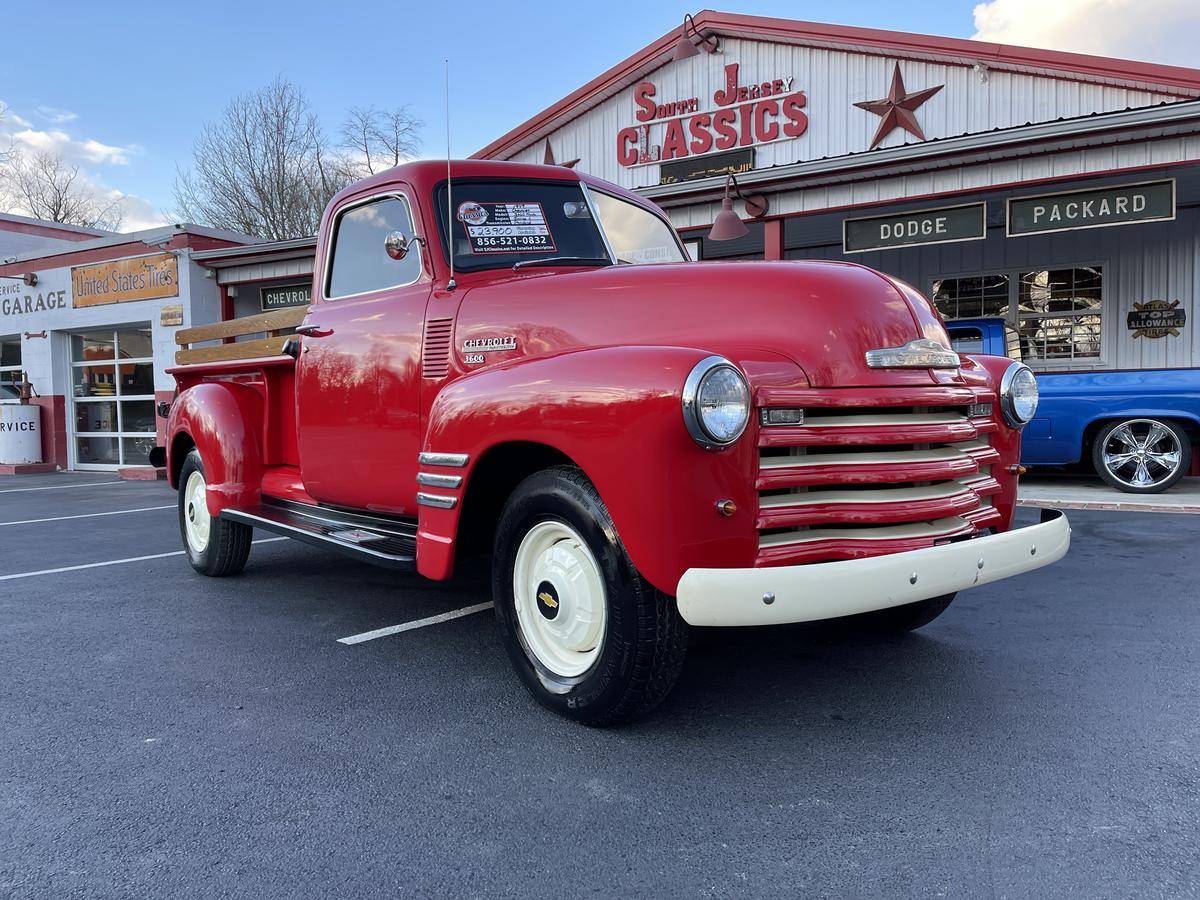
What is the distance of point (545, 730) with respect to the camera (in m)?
→ 2.86

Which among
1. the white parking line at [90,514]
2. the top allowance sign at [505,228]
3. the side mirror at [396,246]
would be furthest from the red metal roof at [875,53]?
the side mirror at [396,246]

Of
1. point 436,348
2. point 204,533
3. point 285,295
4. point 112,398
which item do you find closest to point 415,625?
point 436,348

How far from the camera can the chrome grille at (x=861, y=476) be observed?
8.38ft

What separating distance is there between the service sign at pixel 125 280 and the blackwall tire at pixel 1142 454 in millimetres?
13283

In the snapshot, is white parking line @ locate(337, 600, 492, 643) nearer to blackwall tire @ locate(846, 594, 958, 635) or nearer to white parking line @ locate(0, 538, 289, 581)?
blackwall tire @ locate(846, 594, 958, 635)

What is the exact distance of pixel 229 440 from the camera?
480 centimetres

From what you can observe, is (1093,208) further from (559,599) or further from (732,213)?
(559,599)

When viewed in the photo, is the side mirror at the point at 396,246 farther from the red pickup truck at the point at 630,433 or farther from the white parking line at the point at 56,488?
the white parking line at the point at 56,488

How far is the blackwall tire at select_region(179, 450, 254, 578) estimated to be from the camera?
5.20m

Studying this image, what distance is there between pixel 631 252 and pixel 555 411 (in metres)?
1.60

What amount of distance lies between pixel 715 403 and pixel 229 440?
3338mm

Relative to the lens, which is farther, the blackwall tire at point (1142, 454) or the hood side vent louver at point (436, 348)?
the blackwall tire at point (1142, 454)

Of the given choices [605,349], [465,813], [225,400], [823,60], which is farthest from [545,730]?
[823,60]

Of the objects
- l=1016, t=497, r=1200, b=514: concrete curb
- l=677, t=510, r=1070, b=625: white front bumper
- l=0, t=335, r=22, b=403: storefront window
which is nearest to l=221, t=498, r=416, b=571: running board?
l=677, t=510, r=1070, b=625: white front bumper
